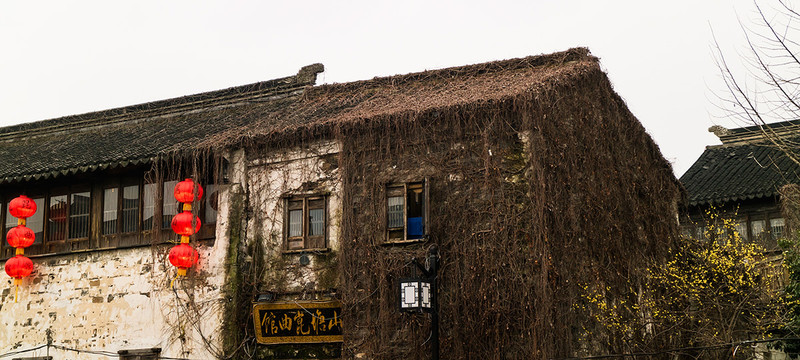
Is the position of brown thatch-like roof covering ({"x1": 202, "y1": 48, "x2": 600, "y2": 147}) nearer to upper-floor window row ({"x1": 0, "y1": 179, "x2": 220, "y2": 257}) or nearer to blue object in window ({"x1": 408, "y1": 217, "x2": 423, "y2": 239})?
upper-floor window row ({"x1": 0, "y1": 179, "x2": 220, "y2": 257})

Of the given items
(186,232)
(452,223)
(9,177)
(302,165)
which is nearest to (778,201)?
(452,223)

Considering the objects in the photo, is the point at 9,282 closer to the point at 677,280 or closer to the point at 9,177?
the point at 9,177

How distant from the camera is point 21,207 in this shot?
15617 millimetres

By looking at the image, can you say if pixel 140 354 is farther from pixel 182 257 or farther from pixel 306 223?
pixel 306 223

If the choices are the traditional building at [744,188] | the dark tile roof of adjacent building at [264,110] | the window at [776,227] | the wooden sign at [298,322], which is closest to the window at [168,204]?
the dark tile roof of adjacent building at [264,110]

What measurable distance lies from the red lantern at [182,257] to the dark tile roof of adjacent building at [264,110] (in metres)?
1.68

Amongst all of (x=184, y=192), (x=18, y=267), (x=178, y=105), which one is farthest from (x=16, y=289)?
(x=178, y=105)

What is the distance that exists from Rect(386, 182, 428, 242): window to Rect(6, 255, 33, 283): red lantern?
6975mm

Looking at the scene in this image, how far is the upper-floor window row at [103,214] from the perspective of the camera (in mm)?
15203

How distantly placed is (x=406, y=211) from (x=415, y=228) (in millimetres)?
293

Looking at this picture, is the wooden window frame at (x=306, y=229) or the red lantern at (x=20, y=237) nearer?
the wooden window frame at (x=306, y=229)

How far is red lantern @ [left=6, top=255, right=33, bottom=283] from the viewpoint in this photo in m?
15.8

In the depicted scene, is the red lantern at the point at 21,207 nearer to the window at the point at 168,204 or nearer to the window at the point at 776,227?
the window at the point at 168,204

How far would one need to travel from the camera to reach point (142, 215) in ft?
50.8
